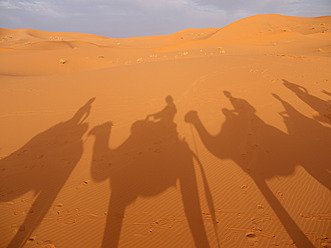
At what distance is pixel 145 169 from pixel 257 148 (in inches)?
107

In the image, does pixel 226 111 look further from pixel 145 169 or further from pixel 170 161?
pixel 145 169

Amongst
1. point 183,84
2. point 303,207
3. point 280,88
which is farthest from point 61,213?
point 280,88

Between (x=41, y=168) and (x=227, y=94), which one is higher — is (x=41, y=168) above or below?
below

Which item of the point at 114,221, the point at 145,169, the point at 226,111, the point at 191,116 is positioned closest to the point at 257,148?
the point at 226,111

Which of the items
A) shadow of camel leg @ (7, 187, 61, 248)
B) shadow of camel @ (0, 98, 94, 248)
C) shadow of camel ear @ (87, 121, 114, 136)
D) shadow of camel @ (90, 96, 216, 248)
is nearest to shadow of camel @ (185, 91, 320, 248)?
shadow of camel @ (90, 96, 216, 248)

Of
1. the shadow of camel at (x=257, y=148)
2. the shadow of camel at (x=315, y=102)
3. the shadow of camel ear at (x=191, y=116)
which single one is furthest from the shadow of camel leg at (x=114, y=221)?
the shadow of camel at (x=315, y=102)

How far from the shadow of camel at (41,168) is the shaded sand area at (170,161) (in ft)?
0.08

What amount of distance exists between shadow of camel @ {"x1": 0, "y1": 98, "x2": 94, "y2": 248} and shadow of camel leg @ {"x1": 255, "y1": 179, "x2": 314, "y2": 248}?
3.71 meters

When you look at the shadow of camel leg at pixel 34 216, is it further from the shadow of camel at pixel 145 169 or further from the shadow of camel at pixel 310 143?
the shadow of camel at pixel 310 143

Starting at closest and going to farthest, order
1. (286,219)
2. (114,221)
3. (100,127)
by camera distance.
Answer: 1. (286,219)
2. (114,221)
3. (100,127)

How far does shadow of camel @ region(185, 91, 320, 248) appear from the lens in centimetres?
326

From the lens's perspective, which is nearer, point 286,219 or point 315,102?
point 286,219

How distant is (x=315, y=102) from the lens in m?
6.84

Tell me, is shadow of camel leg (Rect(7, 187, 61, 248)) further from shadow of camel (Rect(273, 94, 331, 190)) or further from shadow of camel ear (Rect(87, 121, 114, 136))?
shadow of camel (Rect(273, 94, 331, 190))
